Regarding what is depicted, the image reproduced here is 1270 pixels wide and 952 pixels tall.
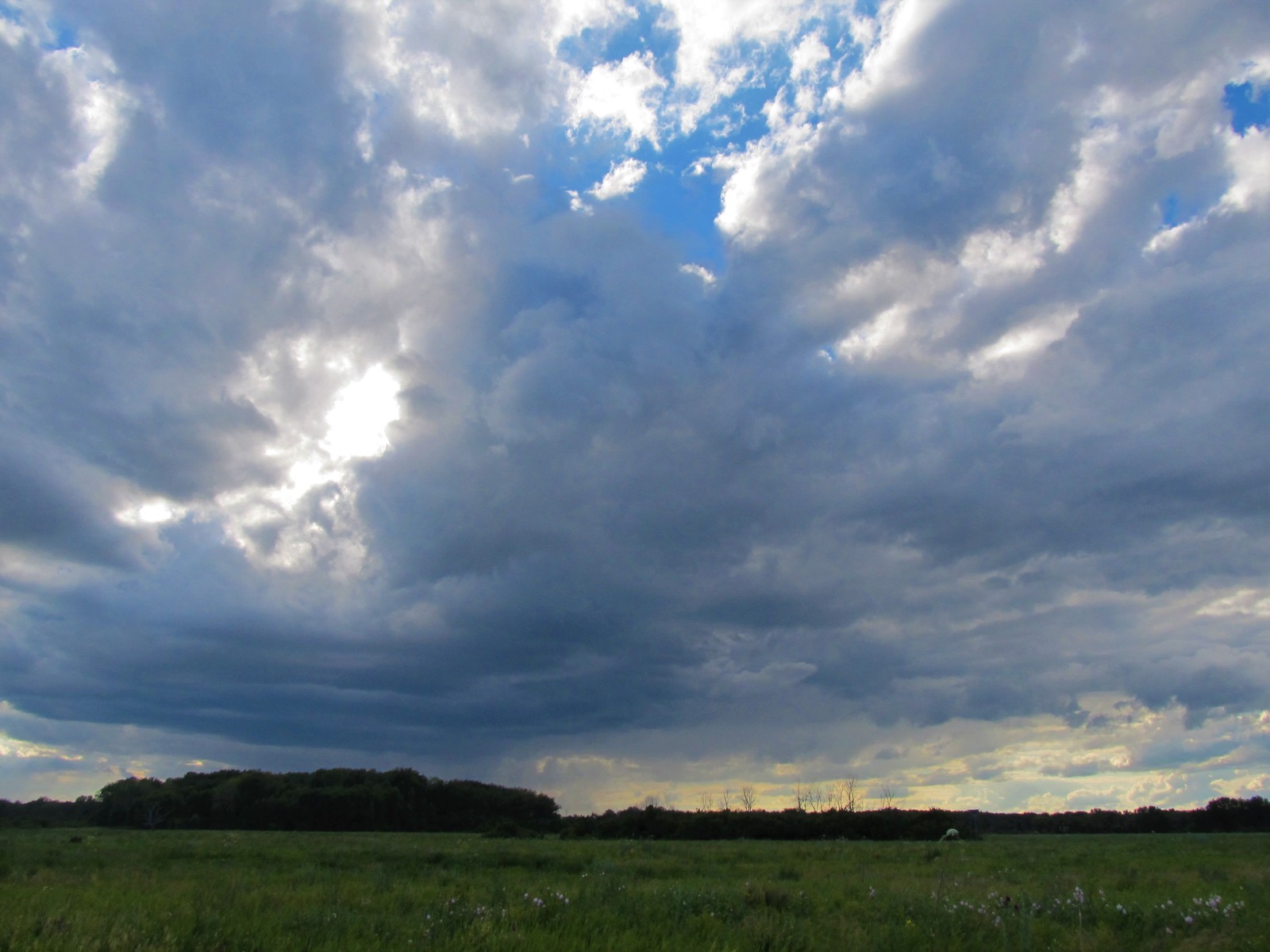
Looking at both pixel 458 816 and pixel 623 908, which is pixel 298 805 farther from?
pixel 623 908

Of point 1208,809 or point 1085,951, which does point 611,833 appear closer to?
point 1085,951

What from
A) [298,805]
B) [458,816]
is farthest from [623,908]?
[458,816]

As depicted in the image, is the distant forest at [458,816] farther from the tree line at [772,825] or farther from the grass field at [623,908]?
the grass field at [623,908]

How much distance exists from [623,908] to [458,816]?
11745 centimetres

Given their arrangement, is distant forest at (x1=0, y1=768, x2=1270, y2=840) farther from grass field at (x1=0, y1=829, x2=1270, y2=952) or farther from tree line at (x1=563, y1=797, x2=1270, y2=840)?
grass field at (x1=0, y1=829, x2=1270, y2=952)

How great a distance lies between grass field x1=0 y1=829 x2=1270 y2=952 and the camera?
962cm

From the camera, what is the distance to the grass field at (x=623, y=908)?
9.62 metres

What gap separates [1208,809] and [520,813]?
105802mm

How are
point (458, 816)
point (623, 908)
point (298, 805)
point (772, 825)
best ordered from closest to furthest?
point (623, 908) → point (772, 825) → point (298, 805) → point (458, 816)

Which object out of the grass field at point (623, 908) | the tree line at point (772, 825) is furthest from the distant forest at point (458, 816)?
the grass field at point (623, 908)

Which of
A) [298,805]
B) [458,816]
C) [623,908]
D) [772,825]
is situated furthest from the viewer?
[458,816]

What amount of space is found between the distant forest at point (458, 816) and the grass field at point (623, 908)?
160ft

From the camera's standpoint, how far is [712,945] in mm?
9320

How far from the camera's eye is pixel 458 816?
118438 millimetres
